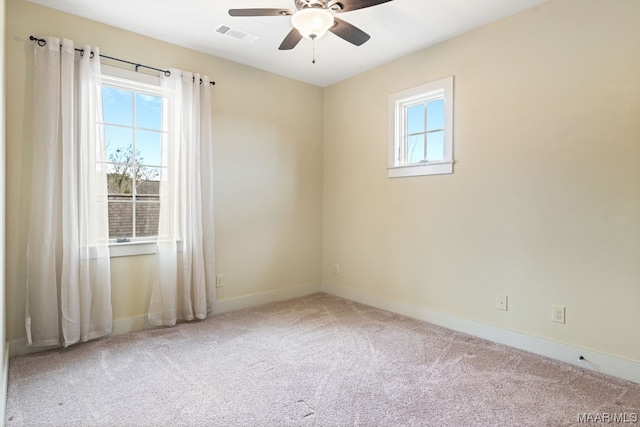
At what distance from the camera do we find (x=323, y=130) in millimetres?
4539

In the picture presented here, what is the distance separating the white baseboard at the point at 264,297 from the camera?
3.69 meters

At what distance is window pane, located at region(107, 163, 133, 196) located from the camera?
3.06 m

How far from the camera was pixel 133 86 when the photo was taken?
123 inches

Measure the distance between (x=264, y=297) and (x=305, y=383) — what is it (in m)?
1.85

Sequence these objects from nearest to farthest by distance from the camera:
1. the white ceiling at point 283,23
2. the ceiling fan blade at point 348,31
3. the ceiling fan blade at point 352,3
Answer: the ceiling fan blade at point 352,3 → the ceiling fan blade at point 348,31 → the white ceiling at point 283,23

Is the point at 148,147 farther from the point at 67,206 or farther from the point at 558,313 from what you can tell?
the point at 558,313

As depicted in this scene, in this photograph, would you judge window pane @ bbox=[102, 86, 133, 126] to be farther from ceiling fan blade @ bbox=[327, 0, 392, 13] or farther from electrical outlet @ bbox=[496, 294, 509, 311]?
electrical outlet @ bbox=[496, 294, 509, 311]

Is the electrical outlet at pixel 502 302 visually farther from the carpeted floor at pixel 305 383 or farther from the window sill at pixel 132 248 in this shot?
the window sill at pixel 132 248

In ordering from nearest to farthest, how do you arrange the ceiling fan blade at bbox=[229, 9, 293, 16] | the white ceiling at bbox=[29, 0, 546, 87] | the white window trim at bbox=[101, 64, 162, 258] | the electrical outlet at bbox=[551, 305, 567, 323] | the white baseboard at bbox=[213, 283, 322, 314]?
1. the ceiling fan blade at bbox=[229, 9, 293, 16]
2. the electrical outlet at bbox=[551, 305, 567, 323]
3. the white ceiling at bbox=[29, 0, 546, 87]
4. the white window trim at bbox=[101, 64, 162, 258]
5. the white baseboard at bbox=[213, 283, 322, 314]

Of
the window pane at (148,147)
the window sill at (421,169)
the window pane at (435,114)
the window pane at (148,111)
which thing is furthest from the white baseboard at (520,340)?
the window pane at (148,111)

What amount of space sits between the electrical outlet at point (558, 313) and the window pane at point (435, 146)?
1539 millimetres

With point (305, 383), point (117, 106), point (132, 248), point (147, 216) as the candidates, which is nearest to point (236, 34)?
point (117, 106)

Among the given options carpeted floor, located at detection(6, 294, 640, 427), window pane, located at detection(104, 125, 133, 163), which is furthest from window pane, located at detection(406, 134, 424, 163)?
window pane, located at detection(104, 125, 133, 163)

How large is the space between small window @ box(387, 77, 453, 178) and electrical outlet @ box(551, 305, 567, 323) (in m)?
1.36
